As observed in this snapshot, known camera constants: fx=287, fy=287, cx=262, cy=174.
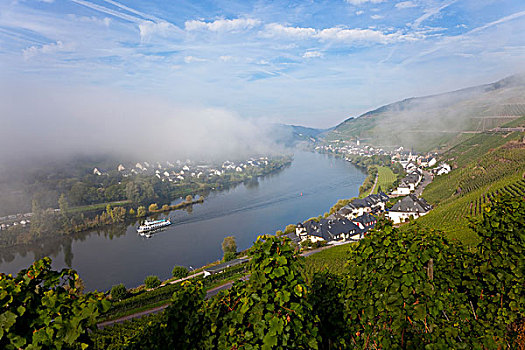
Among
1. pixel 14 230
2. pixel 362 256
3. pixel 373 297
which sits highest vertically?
pixel 362 256

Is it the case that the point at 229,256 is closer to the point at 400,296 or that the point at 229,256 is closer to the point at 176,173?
the point at 400,296

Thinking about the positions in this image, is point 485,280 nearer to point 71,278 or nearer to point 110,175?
point 71,278

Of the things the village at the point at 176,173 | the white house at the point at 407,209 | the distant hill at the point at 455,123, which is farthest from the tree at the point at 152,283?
the distant hill at the point at 455,123

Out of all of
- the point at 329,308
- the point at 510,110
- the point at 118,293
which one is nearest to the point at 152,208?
the point at 118,293

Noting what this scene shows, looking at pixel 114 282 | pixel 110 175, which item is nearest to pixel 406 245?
pixel 114 282

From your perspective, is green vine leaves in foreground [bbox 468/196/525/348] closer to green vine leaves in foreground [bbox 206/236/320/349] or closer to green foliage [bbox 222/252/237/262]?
green vine leaves in foreground [bbox 206/236/320/349]

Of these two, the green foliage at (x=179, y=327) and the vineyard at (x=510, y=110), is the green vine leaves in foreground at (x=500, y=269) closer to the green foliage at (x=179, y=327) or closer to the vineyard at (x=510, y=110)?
the green foliage at (x=179, y=327)
